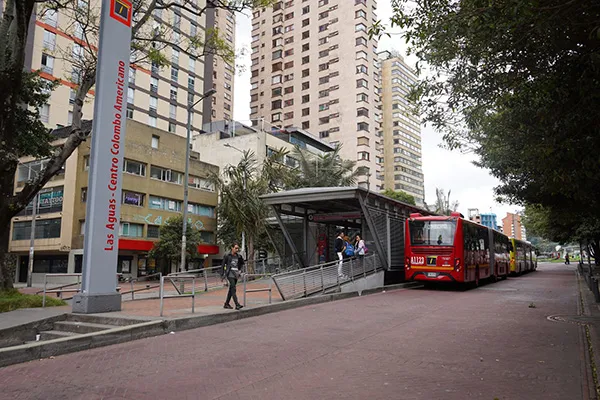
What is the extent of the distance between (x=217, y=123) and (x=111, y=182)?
47581 millimetres

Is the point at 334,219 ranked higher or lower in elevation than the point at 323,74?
lower

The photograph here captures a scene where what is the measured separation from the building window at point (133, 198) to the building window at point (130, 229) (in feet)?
5.26

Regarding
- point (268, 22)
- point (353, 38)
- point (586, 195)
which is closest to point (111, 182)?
point (586, 195)

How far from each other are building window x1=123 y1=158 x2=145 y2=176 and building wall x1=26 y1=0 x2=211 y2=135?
7.52m

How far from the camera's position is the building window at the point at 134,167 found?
35.5 metres

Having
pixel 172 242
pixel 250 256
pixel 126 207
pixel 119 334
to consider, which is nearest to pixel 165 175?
pixel 126 207

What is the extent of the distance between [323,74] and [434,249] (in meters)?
58.6

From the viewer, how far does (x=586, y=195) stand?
9.98 metres

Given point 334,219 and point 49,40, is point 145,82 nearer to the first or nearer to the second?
point 49,40

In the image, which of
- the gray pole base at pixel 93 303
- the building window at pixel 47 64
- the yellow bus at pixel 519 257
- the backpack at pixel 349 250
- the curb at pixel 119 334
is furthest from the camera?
the building window at pixel 47 64

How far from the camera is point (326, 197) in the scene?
18141 millimetres

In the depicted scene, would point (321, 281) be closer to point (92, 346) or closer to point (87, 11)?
point (92, 346)

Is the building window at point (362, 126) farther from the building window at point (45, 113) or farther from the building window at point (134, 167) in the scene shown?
the building window at point (45, 113)

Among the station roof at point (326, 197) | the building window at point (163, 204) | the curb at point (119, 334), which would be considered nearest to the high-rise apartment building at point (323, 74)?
the building window at point (163, 204)
